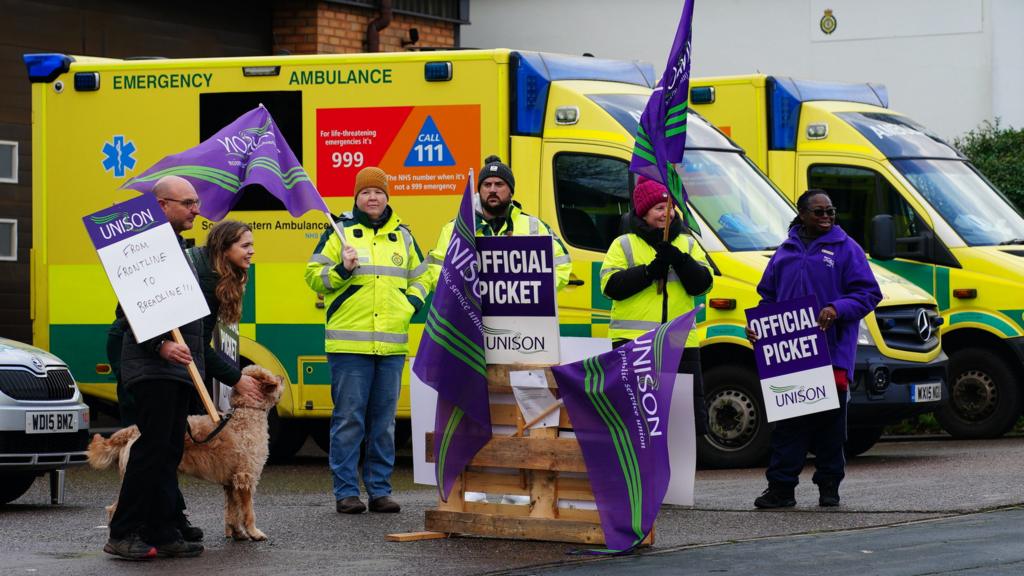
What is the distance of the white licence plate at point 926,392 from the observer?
1315 centimetres

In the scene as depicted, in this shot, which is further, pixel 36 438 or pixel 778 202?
pixel 778 202

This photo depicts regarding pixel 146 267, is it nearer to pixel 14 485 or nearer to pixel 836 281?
pixel 14 485

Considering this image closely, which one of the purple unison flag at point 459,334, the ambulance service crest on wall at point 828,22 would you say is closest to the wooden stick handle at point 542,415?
the purple unison flag at point 459,334

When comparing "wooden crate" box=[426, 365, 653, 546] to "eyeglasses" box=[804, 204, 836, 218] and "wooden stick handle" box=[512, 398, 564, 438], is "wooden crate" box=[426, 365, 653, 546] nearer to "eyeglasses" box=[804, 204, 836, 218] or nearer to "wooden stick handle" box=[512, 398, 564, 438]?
"wooden stick handle" box=[512, 398, 564, 438]

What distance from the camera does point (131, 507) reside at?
324 inches

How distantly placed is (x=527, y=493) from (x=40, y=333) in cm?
617

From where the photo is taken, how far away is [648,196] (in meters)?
9.95

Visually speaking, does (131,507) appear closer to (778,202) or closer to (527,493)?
(527,493)

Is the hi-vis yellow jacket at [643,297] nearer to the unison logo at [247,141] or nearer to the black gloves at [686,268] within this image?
the black gloves at [686,268]

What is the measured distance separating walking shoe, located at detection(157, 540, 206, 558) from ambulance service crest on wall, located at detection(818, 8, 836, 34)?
67.5ft

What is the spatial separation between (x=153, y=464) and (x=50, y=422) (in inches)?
117

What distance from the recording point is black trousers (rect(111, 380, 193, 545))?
26.8 ft

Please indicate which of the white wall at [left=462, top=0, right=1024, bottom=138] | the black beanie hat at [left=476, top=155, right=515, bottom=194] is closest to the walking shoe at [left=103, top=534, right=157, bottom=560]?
the black beanie hat at [left=476, top=155, right=515, bottom=194]

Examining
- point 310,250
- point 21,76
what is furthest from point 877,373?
point 21,76
